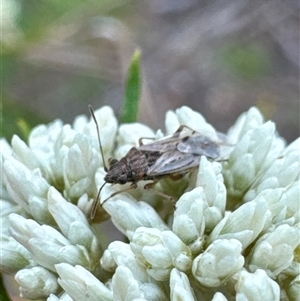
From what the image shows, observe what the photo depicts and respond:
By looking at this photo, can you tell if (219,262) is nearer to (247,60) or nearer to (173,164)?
(173,164)

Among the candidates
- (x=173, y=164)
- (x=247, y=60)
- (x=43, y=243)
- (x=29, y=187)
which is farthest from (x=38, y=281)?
(x=247, y=60)

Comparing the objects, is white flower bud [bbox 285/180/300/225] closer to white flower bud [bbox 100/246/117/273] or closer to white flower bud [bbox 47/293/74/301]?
white flower bud [bbox 100/246/117/273]

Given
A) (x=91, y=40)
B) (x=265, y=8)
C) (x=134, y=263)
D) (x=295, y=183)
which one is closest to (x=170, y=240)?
(x=134, y=263)

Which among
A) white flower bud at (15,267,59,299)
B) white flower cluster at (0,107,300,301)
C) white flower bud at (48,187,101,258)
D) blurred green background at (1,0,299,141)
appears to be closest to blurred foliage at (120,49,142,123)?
white flower cluster at (0,107,300,301)

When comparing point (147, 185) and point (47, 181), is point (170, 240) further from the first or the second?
point (47, 181)

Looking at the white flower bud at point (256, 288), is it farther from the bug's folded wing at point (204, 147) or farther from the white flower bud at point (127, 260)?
the bug's folded wing at point (204, 147)

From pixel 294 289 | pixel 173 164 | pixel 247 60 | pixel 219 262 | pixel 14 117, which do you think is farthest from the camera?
pixel 247 60
